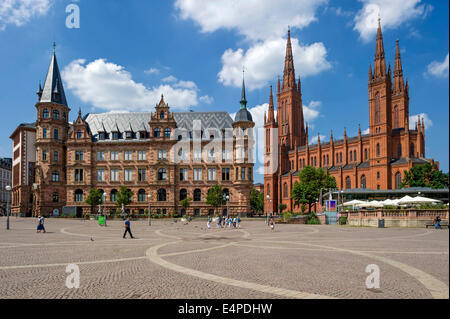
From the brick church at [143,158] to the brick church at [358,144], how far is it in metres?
44.4

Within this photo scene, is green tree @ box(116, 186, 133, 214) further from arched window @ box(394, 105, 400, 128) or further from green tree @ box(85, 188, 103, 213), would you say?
arched window @ box(394, 105, 400, 128)

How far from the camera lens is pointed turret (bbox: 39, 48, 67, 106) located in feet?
225

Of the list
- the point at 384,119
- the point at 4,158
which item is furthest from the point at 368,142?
the point at 4,158

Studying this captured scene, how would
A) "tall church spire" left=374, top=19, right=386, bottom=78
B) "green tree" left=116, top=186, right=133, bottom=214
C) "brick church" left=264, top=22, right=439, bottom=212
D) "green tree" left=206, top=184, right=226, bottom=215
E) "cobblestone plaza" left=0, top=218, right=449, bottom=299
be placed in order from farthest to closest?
"tall church spire" left=374, top=19, right=386, bottom=78 → "brick church" left=264, top=22, right=439, bottom=212 → "green tree" left=116, top=186, right=133, bottom=214 → "green tree" left=206, top=184, right=226, bottom=215 → "cobblestone plaza" left=0, top=218, right=449, bottom=299

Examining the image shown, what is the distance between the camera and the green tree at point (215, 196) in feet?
199

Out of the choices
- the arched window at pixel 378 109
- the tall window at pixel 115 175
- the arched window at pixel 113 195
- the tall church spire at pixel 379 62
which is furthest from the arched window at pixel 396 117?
the arched window at pixel 113 195

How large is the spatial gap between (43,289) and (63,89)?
70.6 metres

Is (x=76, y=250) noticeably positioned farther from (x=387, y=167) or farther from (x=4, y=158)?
(x=4, y=158)

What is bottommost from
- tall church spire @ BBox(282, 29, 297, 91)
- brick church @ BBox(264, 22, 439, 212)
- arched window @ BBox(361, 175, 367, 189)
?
arched window @ BBox(361, 175, 367, 189)

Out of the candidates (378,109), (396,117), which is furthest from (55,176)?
(396,117)

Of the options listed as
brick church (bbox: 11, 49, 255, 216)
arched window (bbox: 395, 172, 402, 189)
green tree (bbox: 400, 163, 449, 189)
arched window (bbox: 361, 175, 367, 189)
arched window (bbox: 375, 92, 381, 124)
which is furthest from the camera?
arched window (bbox: 375, 92, 381, 124)

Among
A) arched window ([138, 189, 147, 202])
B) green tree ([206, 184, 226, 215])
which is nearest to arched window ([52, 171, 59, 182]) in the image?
arched window ([138, 189, 147, 202])

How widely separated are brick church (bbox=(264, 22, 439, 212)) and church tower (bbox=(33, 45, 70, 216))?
69299mm

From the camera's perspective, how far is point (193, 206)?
65.8m
